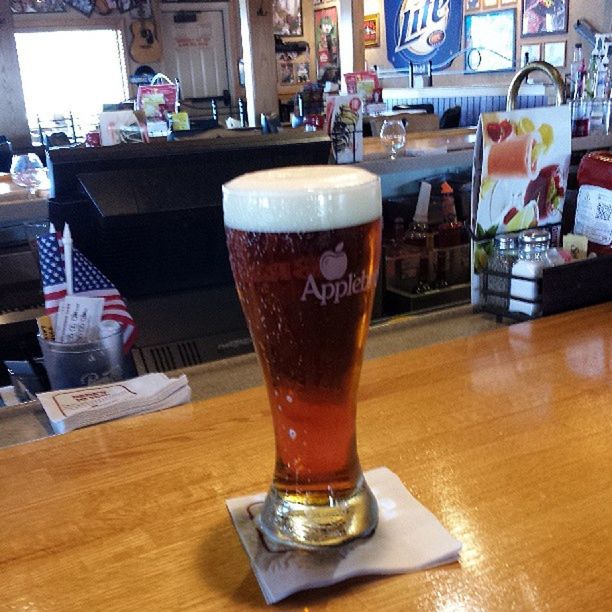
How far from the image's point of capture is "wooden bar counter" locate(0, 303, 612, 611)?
20.0 inches

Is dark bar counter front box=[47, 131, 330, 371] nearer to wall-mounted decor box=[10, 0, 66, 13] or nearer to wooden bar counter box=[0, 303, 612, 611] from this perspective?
wooden bar counter box=[0, 303, 612, 611]

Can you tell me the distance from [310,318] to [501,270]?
0.73 meters

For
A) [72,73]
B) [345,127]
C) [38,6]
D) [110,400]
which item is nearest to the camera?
[110,400]

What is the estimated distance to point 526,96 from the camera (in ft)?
21.2

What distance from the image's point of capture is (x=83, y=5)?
9.20 meters

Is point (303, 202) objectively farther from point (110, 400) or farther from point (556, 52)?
point (556, 52)

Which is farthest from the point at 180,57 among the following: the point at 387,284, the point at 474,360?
the point at 474,360

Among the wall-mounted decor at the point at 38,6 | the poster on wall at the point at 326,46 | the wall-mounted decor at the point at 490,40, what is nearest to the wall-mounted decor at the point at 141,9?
the wall-mounted decor at the point at 38,6

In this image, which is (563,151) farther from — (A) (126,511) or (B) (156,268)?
(A) (126,511)

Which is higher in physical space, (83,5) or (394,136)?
(83,5)

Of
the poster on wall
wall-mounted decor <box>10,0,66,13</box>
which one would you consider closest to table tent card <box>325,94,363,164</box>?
wall-mounted decor <box>10,0,66,13</box>

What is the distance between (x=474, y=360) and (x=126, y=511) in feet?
1.59

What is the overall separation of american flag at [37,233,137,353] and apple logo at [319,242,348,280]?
23.7 inches

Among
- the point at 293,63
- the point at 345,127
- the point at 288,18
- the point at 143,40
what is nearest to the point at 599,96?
the point at 345,127
